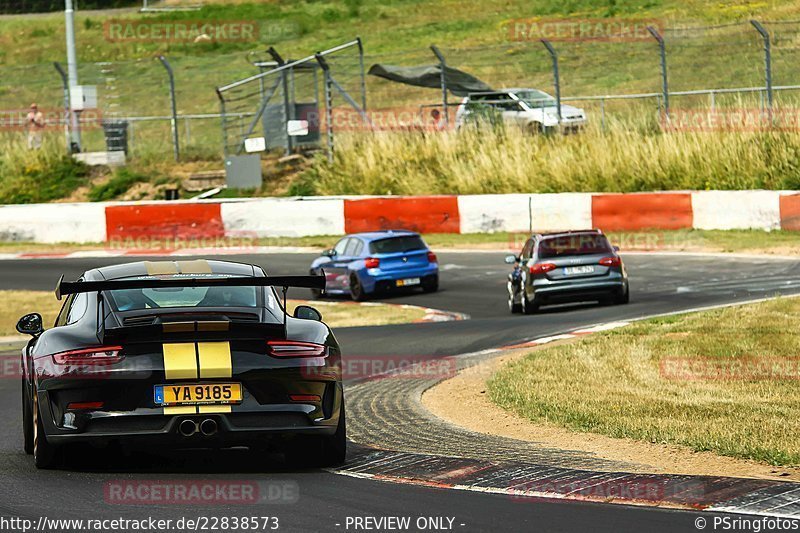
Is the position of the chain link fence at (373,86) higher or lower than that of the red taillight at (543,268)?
higher

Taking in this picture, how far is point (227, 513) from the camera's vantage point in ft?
23.9

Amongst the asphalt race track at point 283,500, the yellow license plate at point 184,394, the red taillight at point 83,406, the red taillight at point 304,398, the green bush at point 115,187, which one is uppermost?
the green bush at point 115,187

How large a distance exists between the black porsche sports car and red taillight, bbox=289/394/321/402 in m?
0.01

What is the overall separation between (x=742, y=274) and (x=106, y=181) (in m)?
21.2

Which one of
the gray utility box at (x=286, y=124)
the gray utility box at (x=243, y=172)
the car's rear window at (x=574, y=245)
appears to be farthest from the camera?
the gray utility box at (x=286, y=124)

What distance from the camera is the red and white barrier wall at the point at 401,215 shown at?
28312mm

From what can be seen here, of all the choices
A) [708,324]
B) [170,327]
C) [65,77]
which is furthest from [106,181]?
[170,327]

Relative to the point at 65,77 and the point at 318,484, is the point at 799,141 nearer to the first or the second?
the point at 65,77

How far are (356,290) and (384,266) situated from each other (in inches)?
27.1

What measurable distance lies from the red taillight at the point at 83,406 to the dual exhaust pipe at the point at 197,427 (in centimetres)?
49

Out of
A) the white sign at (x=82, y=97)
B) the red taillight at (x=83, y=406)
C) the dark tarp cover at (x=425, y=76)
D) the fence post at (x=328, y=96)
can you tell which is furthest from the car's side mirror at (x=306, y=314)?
the white sign at (x=82, y=97)

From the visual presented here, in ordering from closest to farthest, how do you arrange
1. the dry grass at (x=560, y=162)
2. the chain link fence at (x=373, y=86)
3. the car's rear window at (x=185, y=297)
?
1. the car's rear window at (x=185, y=297)
2. the dry grass at (x=560, y=162)
3. the chain link fence at (x=373, y=86)

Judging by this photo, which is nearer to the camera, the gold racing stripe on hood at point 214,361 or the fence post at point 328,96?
the gold racing stripe on hood at point 214,361

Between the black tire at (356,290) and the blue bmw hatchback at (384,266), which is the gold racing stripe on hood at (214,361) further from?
the black tire at (356,290)
